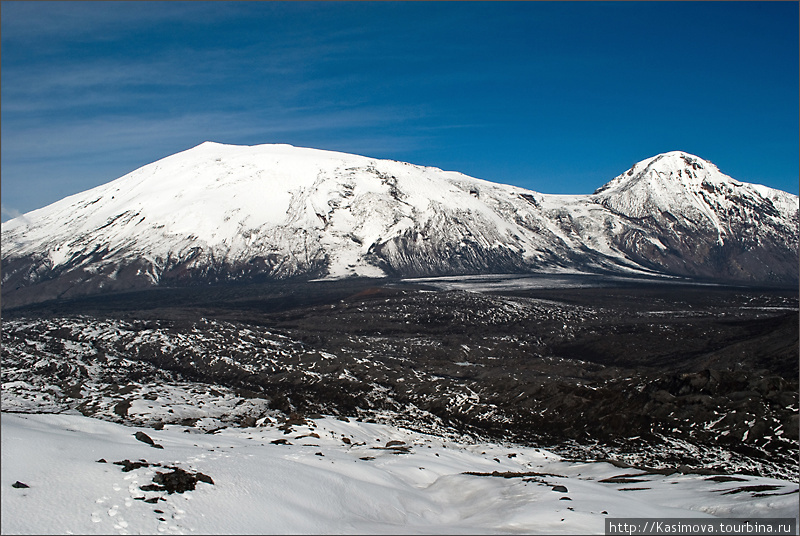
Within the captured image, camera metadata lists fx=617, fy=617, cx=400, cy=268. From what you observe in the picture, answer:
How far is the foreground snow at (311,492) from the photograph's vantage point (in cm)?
1517

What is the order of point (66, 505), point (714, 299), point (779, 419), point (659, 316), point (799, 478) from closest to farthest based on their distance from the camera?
1. point (66, 505)
2. point (799, 478)
3. point (779, 419)
4. point (659, 316)
5. point (714, 299)

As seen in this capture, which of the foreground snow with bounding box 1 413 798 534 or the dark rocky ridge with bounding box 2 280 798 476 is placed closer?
the foreground snow with bounding box 1 413 798 534

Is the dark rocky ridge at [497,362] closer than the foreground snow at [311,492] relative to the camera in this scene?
No

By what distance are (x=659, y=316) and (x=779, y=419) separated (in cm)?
7602

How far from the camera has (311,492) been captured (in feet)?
64.1

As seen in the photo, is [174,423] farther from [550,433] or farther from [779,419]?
[779,419]

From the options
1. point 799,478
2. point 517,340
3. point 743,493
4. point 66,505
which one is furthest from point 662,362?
point 66,505

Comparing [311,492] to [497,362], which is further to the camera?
[497,362]

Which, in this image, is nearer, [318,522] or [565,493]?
[318,522]

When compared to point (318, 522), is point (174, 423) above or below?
below

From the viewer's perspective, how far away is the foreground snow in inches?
597

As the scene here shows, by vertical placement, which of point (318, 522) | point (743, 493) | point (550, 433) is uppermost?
point (318, 522)

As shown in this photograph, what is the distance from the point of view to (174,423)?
1714 inches

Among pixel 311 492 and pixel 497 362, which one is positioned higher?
pixel 311 492
